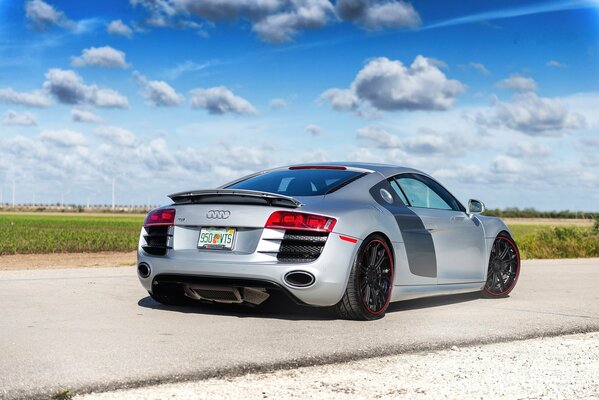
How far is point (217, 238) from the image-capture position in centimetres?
739

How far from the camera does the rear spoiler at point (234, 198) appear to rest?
720 cm

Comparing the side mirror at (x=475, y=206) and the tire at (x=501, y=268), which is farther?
the tire at (x=501, y=268)

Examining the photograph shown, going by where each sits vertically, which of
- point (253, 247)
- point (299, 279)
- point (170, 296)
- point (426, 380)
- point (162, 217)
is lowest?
point (426, 380)

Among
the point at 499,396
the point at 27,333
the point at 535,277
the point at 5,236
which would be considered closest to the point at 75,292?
the point at 27,333

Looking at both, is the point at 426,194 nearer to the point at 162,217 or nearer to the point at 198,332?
the point at 162,217

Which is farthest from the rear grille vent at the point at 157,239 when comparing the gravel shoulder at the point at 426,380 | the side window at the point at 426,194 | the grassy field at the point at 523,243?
the grassy field at the point at 523,243

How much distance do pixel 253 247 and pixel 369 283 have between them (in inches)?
45.2

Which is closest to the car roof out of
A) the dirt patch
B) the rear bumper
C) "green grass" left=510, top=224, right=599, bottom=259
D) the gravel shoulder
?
the rear bumper

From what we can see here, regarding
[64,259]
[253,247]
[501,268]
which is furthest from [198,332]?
[64,259]

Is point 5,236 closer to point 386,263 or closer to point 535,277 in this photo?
point 535,277

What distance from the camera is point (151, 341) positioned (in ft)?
20.8

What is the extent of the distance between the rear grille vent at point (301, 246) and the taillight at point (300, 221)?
1.9 inches

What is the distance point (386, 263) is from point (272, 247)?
4.01 feet

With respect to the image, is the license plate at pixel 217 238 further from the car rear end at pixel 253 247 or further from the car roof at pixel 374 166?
the car roof at pixel 374 166
